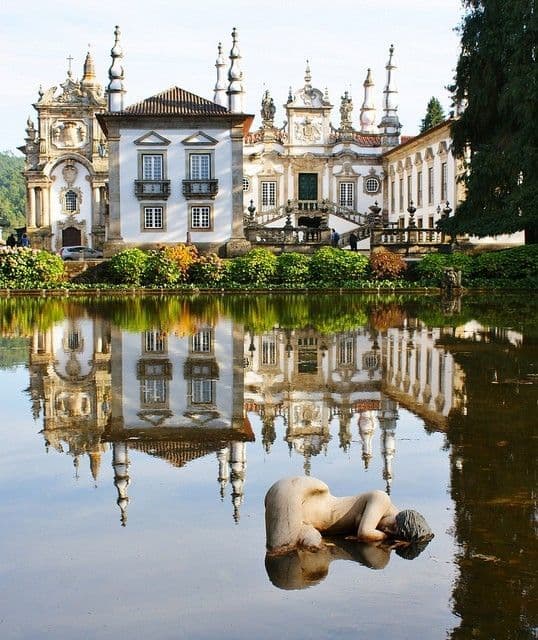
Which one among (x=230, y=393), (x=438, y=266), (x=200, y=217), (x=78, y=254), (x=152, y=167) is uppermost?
(x=152, y=167)

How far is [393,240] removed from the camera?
36.5 metres

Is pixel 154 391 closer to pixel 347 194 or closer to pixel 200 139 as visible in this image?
pixel 200 139

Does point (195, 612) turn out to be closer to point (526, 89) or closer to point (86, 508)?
point (86, 508)

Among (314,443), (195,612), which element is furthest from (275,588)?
(314,443)

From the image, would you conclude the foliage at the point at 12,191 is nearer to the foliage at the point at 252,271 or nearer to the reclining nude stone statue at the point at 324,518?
the foliage at the point at 252,271

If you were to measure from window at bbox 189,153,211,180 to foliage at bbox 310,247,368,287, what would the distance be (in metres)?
8.30

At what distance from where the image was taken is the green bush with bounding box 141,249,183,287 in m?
31.7

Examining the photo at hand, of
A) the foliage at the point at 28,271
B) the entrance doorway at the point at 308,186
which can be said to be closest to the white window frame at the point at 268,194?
the entrance doorway at the point at 308,186

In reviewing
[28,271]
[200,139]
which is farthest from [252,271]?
[200,139]

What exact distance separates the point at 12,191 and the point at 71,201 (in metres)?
68.0

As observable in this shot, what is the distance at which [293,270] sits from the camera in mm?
31500

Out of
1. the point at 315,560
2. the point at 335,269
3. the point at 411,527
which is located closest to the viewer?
the point at 315,560

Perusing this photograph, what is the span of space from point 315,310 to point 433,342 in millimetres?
7934

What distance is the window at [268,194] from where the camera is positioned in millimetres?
50656
